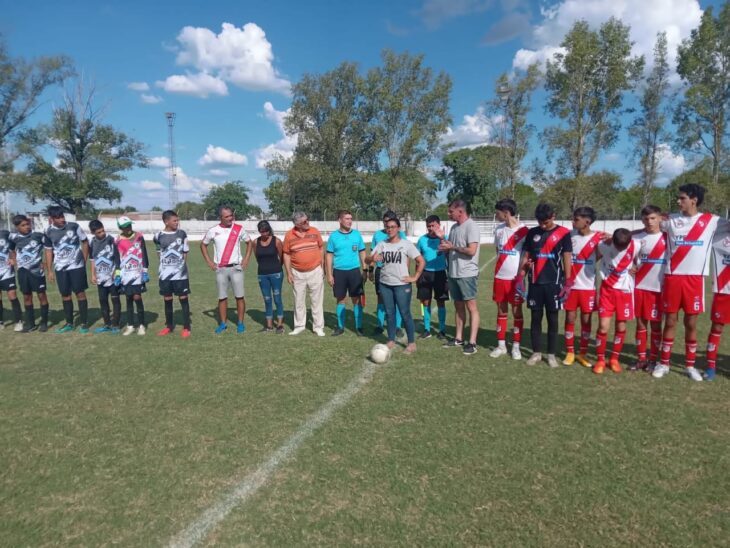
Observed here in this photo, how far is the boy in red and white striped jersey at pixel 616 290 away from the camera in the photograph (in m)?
5.77

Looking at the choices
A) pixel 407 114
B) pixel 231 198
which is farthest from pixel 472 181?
pixel 231 198

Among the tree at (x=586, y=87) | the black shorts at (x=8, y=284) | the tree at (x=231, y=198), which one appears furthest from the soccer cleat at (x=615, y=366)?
the tree at (x=231, y=198)

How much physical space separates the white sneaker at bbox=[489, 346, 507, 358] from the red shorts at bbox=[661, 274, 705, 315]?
2034 mm

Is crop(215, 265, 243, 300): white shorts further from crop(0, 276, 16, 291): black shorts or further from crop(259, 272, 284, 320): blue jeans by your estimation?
crop(0, 276, 16, 291): black shorts

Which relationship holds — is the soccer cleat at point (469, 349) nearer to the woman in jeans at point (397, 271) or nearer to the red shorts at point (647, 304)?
the woman in jeans at point (397, 271)

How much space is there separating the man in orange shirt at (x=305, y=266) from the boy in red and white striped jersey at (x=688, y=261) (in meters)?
4.88

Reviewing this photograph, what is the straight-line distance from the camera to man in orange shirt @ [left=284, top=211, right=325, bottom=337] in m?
7.77

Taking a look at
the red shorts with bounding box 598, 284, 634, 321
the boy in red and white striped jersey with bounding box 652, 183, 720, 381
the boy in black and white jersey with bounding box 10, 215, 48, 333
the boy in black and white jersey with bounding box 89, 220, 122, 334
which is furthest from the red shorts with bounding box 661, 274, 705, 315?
the boy in black and white jersey with bounding box 10, 215, 48, 333

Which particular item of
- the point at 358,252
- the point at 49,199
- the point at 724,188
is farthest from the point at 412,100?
the point at 358,252

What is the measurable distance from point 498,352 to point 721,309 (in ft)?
8.65

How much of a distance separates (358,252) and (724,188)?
37.3 m

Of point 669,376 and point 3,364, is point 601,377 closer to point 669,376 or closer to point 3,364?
point 669,376

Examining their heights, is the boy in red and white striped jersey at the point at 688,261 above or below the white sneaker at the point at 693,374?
above

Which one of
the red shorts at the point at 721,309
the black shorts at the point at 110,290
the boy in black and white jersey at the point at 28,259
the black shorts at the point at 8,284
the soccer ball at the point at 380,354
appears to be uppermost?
the boy in black and white jersey at the point at 28,259
